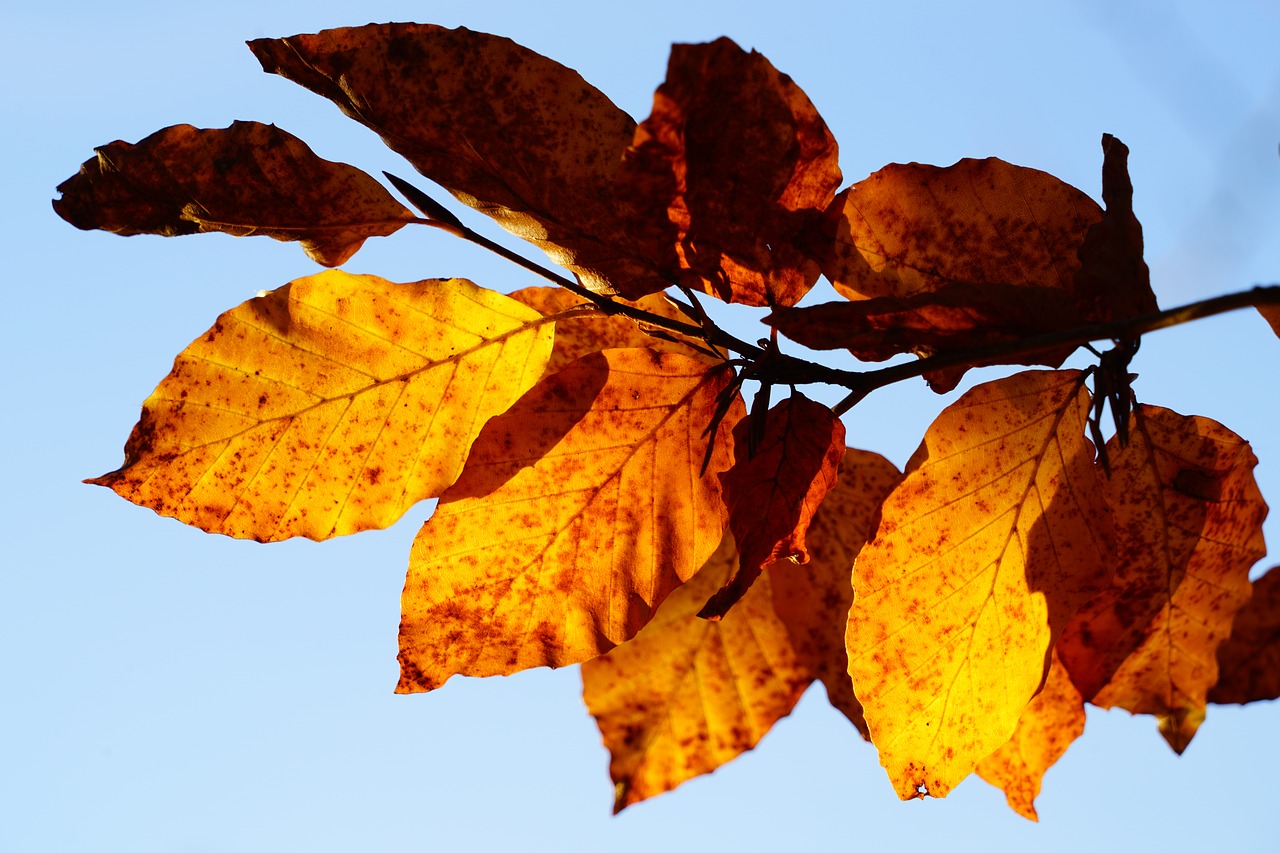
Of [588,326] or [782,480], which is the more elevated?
[588,326]

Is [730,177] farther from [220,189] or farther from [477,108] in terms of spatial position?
[220,189]

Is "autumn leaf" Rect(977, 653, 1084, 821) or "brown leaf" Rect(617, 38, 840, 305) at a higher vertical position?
"brown leaf" Rect(617, 38, 840, 305)

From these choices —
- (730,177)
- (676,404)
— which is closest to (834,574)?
(676,404)

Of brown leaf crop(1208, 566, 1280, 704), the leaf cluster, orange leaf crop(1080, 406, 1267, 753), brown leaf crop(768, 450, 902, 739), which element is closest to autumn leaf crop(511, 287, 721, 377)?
the leaf cluster

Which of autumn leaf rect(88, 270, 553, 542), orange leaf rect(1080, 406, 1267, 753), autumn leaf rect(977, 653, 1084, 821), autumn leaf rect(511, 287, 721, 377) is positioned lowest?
autumn leaf rect(977, 653, 1084, 821)

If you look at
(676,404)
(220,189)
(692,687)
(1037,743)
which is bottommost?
(1037,743)

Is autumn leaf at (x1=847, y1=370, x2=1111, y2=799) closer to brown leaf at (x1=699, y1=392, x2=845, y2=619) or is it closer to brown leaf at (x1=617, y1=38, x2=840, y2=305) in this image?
brown leaf at (x1=699, y1=392, x2=845, y2=619)

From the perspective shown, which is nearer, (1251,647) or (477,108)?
(477,108)

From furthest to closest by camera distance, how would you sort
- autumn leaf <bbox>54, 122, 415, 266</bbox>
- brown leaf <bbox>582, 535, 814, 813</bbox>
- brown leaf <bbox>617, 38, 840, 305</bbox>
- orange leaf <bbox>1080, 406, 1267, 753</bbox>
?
brown leaf <bbox>582, 535, 814, 813</bbox> → orange leaf <bbox>1080, 406, 1267, 753</bbox> → autumn leaf <bbox>54, 122, 415, 266</bbox> → brown leaf <bbox>617, 38, 840, 305</bbox>
